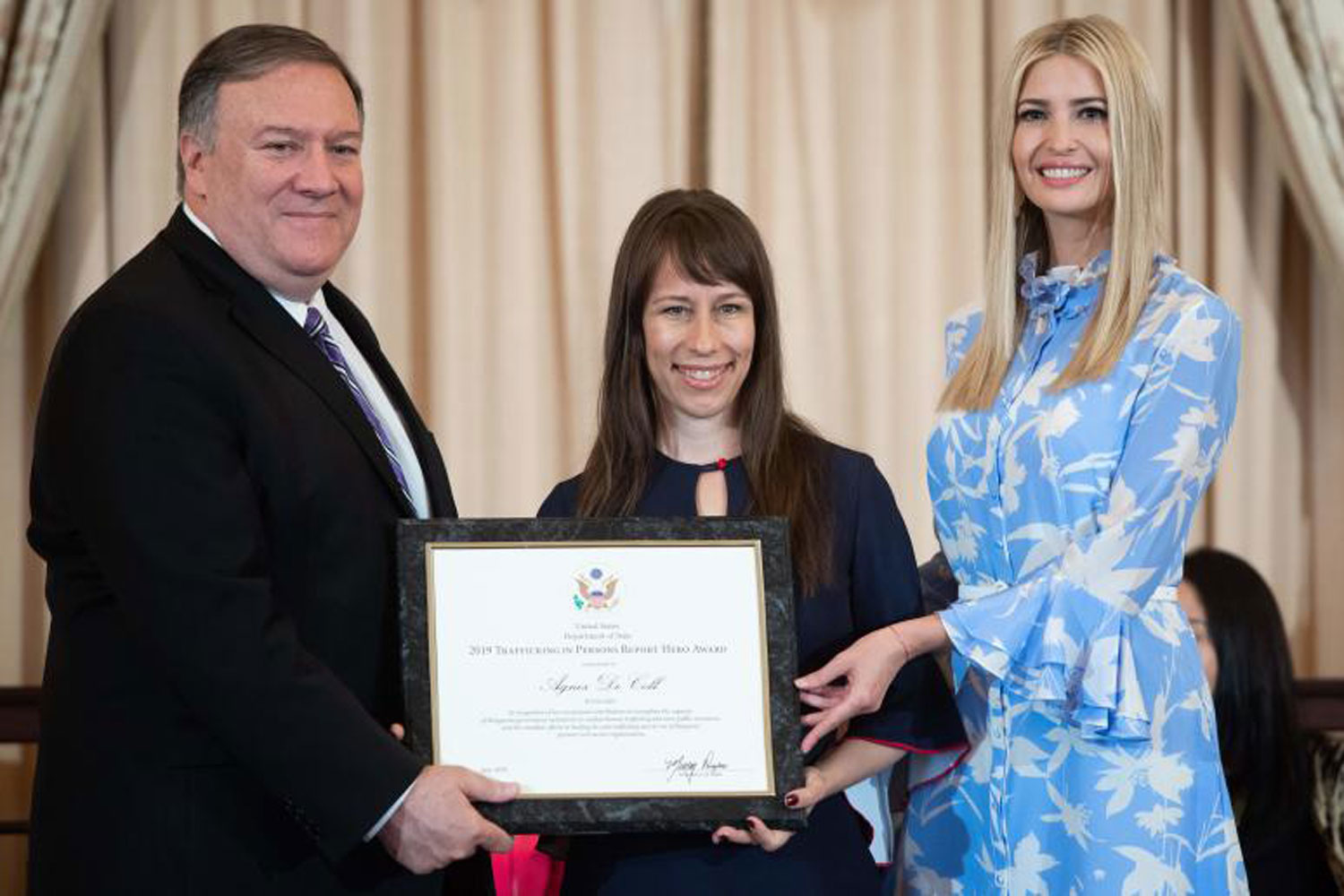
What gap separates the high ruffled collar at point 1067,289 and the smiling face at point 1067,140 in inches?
3.5

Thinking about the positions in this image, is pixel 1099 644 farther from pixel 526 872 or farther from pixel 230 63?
pixel 230 63

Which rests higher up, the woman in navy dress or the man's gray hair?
the man's gray hair

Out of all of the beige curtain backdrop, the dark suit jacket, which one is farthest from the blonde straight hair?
the beige curtain backdrop

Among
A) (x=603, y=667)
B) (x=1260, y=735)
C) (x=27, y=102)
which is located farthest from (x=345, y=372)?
(x=1260, y=735)

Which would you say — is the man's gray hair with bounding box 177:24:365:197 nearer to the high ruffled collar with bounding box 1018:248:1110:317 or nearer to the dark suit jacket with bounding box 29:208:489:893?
the dark suit jacket with bounding box 29:208:489:893

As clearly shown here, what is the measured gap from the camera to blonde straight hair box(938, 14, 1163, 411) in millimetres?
2549

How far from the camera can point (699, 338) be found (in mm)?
2469

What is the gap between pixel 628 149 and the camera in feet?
13.5

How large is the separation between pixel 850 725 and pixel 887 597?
7.7 inches

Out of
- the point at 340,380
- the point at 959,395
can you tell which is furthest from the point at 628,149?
the point at 340,380

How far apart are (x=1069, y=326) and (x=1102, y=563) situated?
0.40 meters

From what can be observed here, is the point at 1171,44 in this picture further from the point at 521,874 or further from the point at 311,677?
the point at 311,677

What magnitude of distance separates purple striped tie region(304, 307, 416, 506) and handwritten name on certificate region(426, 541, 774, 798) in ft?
0.66

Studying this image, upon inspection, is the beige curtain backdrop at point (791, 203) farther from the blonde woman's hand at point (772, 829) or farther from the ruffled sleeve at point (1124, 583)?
the blonde woman's hand at point (772, 829)
